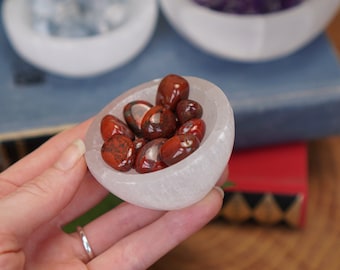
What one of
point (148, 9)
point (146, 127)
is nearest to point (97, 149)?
point (146, 127)

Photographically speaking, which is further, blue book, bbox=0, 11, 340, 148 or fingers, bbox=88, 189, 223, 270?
blue book, bbox=0, 11, 340, 148

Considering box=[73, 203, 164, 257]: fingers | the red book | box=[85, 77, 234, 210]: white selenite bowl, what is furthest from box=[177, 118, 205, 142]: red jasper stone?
the red book

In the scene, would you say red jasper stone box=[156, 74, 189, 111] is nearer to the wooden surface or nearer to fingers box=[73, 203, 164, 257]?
fingers box=[73, 203, 164, 257]

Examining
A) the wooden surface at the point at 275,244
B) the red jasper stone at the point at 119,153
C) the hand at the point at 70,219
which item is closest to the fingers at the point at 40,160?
the hand at the point at 70,219

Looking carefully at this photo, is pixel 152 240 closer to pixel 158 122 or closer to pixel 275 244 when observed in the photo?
pixel 158 122

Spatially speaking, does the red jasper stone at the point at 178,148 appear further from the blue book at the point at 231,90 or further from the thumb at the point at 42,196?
the blue book at the point at 231,90
